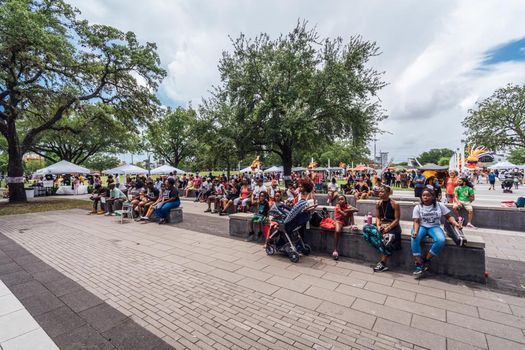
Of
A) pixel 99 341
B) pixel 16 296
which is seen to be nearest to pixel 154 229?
pixel 16 296

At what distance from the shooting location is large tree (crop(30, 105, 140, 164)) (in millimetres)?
17734

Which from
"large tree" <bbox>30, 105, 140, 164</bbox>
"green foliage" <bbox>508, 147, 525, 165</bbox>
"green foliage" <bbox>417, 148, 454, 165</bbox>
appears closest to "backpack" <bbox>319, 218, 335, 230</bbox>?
"large tree" <bbox>30, 105, 140, 164</bbox>

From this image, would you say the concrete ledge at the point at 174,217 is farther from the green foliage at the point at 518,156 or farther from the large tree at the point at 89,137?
the green foliage at the point at 518,156

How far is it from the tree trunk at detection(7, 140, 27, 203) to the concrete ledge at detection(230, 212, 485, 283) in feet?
64.6

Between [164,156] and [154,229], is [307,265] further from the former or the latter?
[164,156]

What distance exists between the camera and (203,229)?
8453 mm

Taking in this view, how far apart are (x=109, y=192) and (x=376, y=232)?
41.0ft

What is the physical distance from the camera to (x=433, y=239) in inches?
171

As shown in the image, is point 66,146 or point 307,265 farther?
point 66,146

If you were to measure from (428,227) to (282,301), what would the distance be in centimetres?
295

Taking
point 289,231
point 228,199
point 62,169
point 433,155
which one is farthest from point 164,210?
point 433,155

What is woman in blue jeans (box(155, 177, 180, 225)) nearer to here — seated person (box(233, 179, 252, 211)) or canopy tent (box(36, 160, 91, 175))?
seated person (box(233, 179, 252, 211))

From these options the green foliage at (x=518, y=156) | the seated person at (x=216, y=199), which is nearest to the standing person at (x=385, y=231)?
the seated person at (x=216, y=199)

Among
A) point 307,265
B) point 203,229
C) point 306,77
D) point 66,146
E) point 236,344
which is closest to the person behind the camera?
point 236,344
